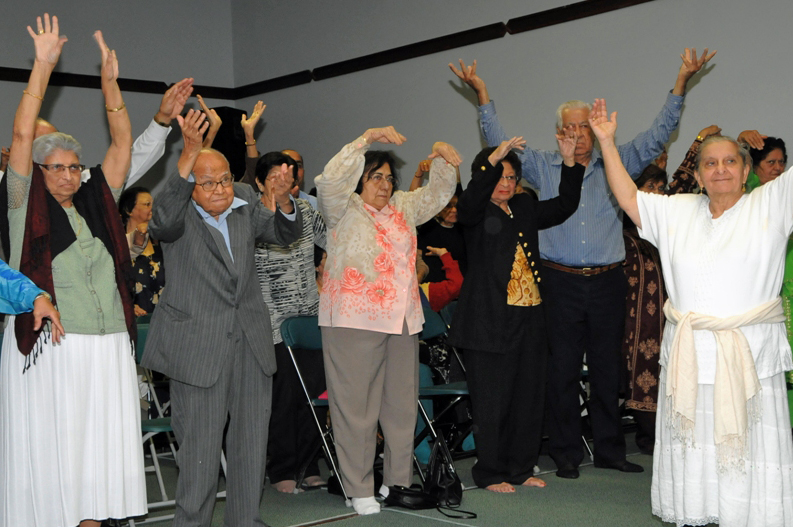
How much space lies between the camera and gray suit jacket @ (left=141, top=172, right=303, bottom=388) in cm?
314

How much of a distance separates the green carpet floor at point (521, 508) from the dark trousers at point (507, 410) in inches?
5.0

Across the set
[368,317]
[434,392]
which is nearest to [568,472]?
[434,392]

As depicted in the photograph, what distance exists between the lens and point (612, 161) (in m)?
3.09

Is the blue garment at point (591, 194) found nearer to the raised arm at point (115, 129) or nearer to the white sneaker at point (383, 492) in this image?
the white sneaker at point (383, 492)

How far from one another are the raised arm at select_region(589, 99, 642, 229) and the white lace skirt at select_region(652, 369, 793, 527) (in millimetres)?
714

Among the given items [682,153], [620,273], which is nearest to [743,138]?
[682,153]

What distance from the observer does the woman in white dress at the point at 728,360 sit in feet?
9.38

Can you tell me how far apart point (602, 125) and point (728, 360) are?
938 mm

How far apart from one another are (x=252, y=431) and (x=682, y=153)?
3646 millimetres

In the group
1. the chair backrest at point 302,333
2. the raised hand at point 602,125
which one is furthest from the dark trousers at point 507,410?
the raised hand at point 602,125

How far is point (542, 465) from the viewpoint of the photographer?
15.6 feet

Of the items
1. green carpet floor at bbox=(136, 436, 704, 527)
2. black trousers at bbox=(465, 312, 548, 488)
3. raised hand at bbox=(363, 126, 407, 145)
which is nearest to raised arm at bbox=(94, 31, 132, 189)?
raised hand at bbox=(363, 126, 407, 145)

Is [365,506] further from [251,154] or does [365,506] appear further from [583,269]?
[251,154]

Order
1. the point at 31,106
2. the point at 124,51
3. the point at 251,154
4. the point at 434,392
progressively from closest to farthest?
the point at 31,106
the point at 434,392
the point at 251,154
the point at 124,51
